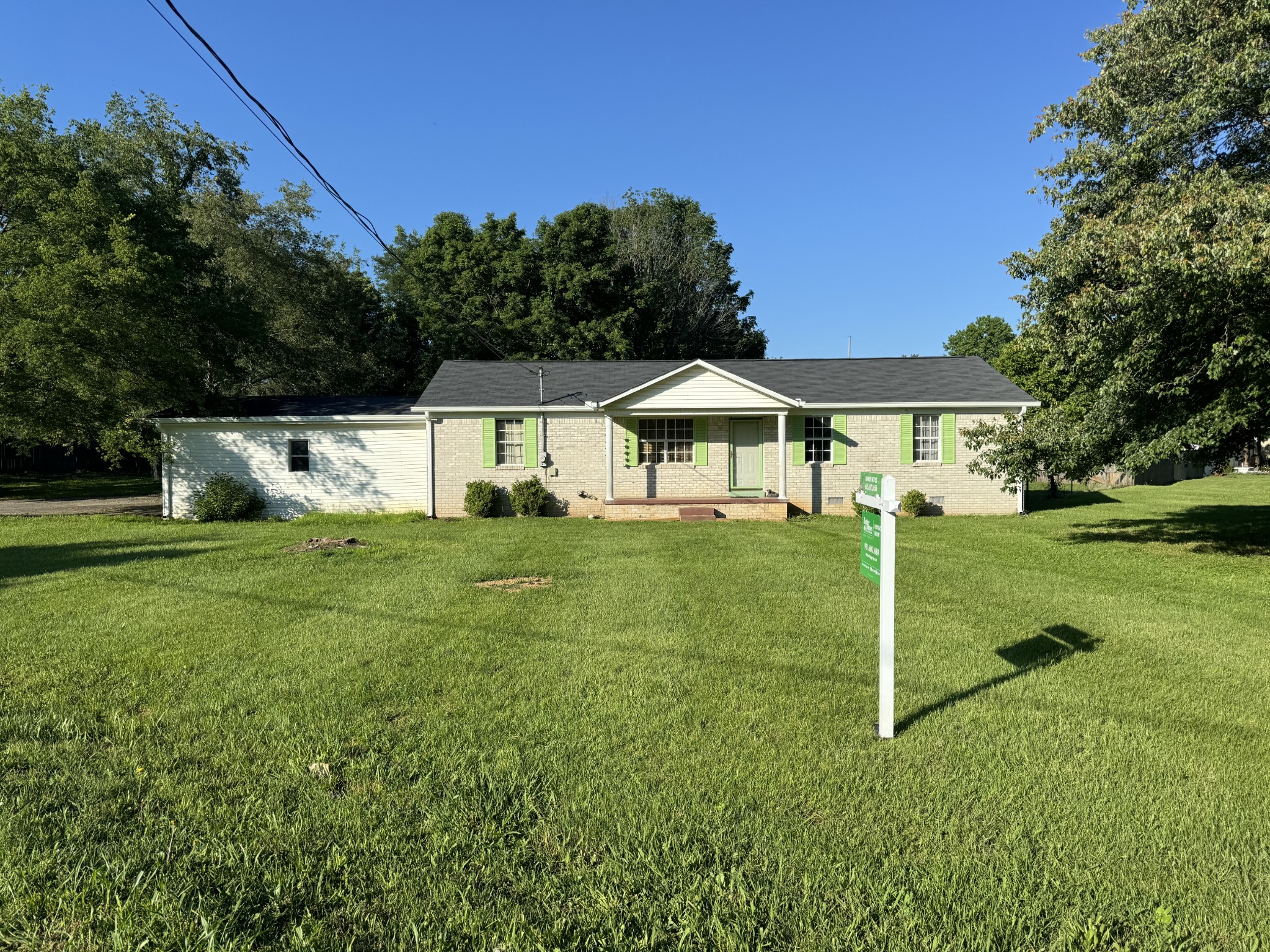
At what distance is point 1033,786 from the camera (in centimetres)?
355

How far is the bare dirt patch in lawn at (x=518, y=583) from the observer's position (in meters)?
8.59

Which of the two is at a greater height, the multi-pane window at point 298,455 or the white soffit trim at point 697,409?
the white soffit trim at point 697,409

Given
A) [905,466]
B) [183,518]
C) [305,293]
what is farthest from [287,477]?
[905,466]

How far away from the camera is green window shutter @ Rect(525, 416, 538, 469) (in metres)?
18.8

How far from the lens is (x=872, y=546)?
421 cm

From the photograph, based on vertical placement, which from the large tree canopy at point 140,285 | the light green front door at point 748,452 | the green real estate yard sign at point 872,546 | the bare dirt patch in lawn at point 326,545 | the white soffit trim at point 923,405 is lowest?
the bare dirt patch in lawn at point 326,545

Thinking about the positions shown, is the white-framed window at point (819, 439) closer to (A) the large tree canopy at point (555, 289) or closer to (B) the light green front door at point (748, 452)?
(B) the light green front door at point (748, 452)

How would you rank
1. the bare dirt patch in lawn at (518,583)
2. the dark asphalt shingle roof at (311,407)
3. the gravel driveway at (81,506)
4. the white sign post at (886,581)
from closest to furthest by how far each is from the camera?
the white sign post at (886,581) < the bare dirt patch in lawn at (518,583) < the gravel driveway at (81,506) < the dark asphalt shingle roof at (311,407)

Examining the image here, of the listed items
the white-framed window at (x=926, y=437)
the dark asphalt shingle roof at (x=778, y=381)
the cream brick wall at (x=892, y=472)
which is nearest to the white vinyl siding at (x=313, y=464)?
the dark asphalt shingle roof at (x=778, y=381)

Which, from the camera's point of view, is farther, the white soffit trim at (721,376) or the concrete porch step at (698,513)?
the white soffit trim at (721,376)

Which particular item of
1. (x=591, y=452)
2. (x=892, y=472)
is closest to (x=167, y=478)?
(x=591, y=452)

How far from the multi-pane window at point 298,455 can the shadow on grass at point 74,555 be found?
6.47m

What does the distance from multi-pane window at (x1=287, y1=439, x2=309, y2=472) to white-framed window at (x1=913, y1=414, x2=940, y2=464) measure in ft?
55.5

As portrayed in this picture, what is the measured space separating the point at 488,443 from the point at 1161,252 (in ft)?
48.4
